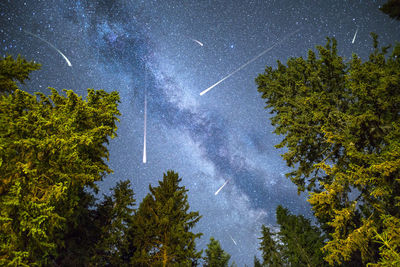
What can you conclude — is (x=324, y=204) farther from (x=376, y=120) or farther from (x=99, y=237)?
(x=99, y=237)

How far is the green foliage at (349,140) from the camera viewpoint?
20.7 feet

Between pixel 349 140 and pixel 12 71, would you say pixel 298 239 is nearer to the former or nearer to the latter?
pixel 349 140

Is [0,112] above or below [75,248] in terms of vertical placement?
above

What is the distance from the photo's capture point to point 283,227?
77.3 feet

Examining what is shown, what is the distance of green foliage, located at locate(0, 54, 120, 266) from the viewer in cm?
626

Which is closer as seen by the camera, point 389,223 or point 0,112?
point 389,223

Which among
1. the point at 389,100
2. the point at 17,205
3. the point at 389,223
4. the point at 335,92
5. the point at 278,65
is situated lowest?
the point at 389,223

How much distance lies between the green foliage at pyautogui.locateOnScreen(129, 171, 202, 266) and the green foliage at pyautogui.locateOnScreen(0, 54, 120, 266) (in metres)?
6.99

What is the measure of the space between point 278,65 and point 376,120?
6333mm

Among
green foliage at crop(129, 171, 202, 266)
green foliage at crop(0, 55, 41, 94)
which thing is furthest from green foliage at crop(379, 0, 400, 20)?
green foliage at crop(129, 171, 202, 266)

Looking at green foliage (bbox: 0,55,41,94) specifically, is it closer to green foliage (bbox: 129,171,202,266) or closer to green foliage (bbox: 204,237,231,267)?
green foliage (bbox: 129,171,202,266)

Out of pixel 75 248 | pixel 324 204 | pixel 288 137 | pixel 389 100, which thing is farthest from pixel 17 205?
pixel 389 100

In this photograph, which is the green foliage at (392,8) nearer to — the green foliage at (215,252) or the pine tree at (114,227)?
the pine tree at (114,227)

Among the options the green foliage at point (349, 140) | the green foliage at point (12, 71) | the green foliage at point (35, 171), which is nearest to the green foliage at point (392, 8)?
the green foliage at point (349, 140)
